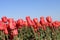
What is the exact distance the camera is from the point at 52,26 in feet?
16.6

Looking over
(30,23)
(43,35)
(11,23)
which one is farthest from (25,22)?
(11,23)

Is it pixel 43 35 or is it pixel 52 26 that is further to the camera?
pixel 52 26

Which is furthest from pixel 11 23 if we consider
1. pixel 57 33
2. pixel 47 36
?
pixel 57 33

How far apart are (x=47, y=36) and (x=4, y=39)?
1.00m

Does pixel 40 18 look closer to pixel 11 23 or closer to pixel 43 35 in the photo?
pixel 43 35

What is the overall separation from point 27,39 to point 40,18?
141 centimetres

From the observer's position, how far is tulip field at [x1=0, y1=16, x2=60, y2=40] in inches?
143

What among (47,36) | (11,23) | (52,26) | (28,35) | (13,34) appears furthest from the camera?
(52,26)

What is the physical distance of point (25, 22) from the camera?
444 centimetres

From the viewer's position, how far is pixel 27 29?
13.5 ft

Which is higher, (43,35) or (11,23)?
(11,23)

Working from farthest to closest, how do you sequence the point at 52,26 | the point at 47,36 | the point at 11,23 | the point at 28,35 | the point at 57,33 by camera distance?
the point at 52,26
the point at 57,33
the point at 47,36
the point at 28,35
the point at 11,23

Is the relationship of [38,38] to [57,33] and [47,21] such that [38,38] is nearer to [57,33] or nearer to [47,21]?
[57,33]

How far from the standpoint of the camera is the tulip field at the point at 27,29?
11.9ft
